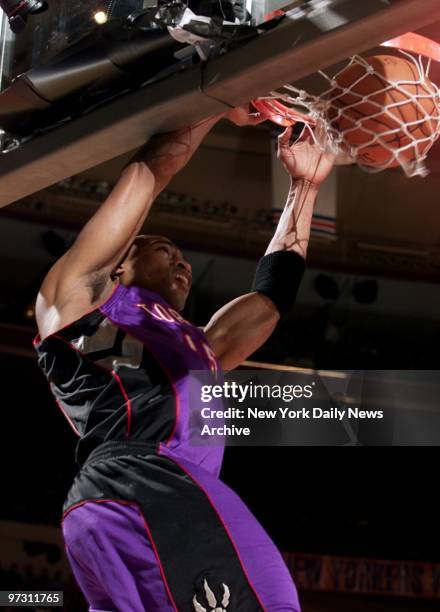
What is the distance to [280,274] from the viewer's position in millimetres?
2318

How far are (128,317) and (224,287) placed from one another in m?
7.76

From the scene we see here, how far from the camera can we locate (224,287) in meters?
9.72

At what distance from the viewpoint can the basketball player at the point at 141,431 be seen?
1.69 m

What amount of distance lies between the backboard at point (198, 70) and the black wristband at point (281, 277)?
1.76 ft

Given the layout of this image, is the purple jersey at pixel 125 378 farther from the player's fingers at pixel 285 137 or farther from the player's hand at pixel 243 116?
the player's fingers at pixel 285 137

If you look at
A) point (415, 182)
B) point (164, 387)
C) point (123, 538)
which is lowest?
Result: point (123, 538)

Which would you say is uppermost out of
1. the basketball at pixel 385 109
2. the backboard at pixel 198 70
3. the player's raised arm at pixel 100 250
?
the basketball at pixel 385 109

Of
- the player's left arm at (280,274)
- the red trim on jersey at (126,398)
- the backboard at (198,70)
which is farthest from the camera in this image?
the player's left arm at (280,274)

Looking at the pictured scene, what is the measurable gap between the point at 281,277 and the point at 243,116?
457 mm

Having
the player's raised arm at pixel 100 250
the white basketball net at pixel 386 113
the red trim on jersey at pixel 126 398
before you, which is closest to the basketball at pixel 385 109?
the white basketball net at pixel 386 113

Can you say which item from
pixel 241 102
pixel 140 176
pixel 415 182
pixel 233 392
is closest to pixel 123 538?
pixel 233 392

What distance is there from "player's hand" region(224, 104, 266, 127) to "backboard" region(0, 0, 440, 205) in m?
0.19

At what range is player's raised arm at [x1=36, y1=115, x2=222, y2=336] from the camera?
186 cm

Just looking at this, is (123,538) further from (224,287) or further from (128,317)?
(224,287)
